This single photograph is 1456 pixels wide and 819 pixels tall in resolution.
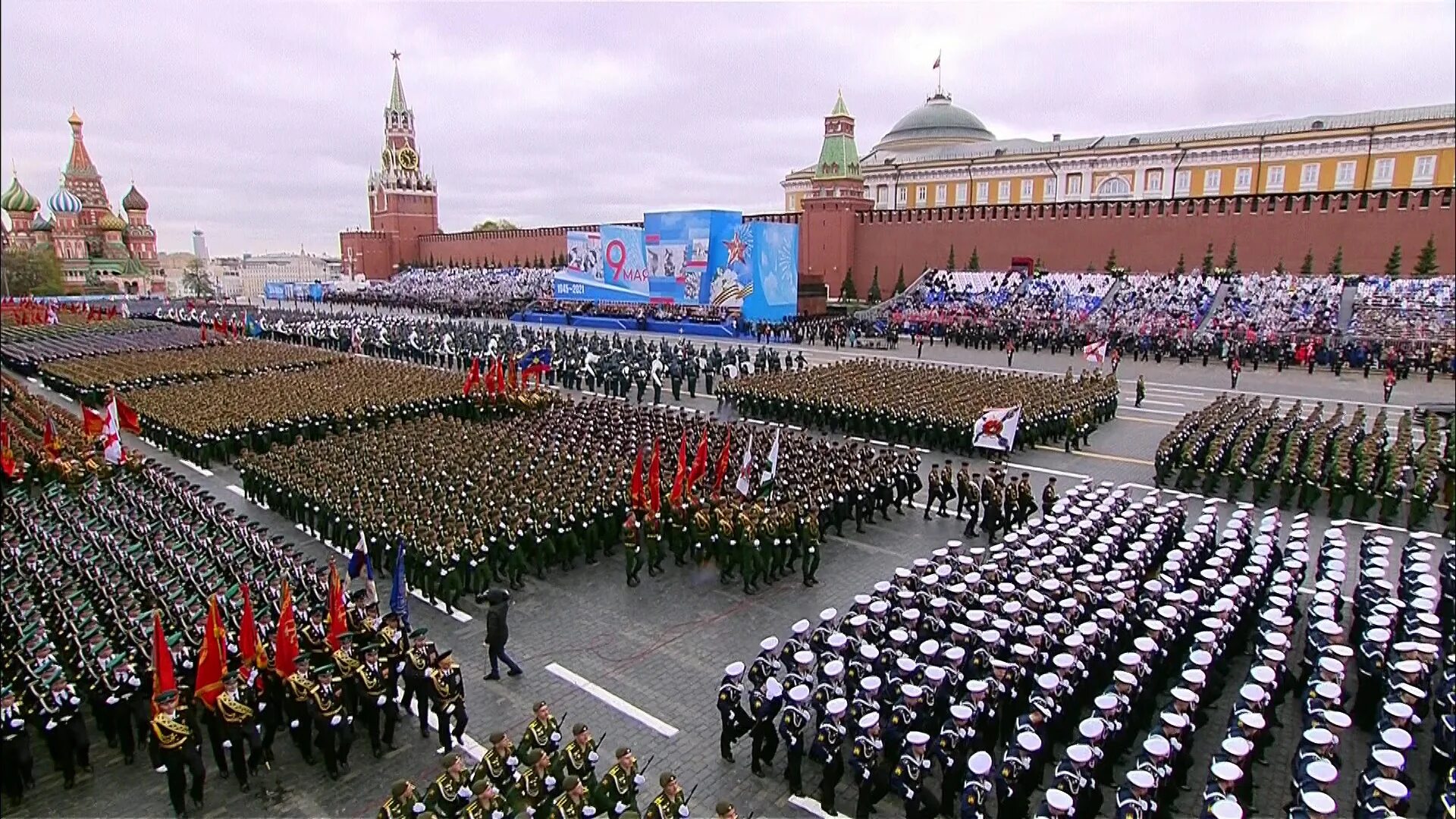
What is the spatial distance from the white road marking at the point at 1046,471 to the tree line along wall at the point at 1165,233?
24.8 metres

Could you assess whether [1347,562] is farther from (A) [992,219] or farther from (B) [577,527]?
(A) [992,219]

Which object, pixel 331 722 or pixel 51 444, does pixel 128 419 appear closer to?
pixel 51 444

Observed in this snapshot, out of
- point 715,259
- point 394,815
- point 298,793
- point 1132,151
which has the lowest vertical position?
point 298,793

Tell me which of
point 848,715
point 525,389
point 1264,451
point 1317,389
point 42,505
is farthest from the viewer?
point 1317,389

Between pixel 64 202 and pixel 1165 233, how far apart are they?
269ft

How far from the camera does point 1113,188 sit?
51.3 meters

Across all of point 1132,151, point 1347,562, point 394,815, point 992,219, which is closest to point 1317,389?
point 1347,562

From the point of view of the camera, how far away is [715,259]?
127 ft

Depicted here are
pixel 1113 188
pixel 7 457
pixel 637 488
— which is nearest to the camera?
pixel 637 488

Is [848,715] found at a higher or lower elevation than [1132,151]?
lower

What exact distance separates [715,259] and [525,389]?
20100mm

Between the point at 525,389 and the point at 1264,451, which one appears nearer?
the point at 1264,451

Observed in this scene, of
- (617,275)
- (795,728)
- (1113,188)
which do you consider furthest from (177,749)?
(1113,188)

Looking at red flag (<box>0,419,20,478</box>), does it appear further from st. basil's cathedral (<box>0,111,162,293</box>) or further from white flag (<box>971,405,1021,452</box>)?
st. basil's cathedral (<box>0,111,162,293</box>)
